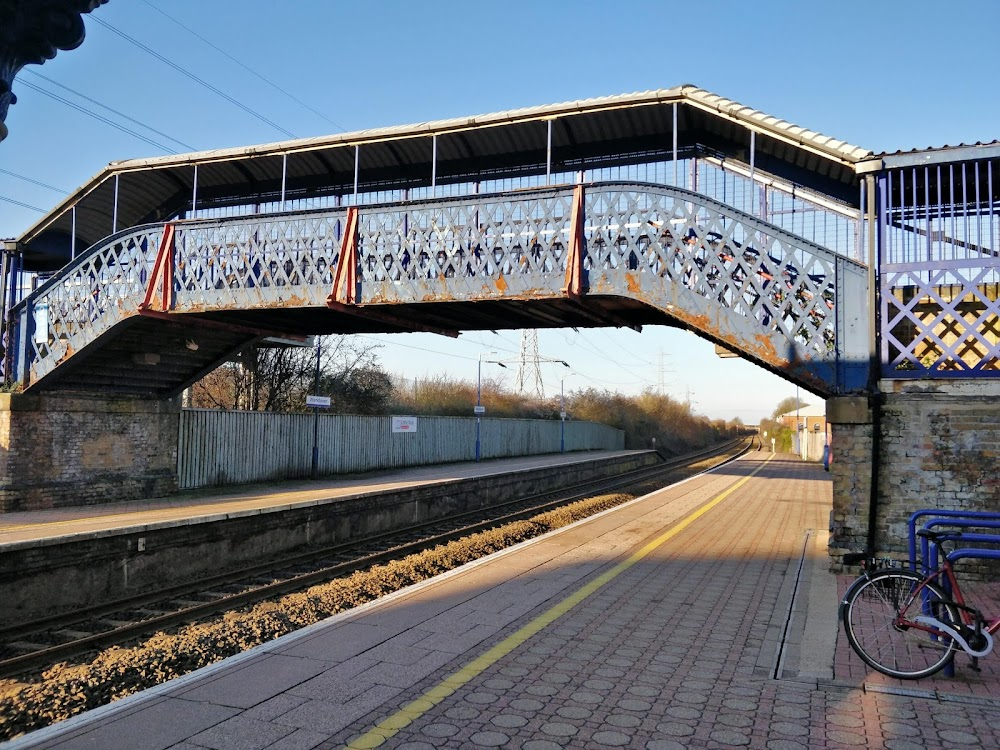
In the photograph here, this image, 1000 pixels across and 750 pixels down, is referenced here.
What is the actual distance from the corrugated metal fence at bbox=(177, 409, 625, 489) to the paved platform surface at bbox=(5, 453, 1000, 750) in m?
11.8

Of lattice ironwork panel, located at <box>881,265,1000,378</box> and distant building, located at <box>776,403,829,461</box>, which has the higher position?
lattice ironwork panel, located at <box>881,265,1000,378</box>

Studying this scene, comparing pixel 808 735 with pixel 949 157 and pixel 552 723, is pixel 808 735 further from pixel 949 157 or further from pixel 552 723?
pixel 949 157

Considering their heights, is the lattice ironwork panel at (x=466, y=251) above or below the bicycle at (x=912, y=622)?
above

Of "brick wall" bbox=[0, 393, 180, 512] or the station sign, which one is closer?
"brick wall" bbox=[0, 393, 180, 512]

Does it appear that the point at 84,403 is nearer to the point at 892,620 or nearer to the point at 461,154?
the point at 461,154

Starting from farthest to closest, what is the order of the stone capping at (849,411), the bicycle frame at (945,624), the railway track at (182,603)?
the stone capping at (849,411), the railway track at (182,603), the bicycle frame at (945,624)

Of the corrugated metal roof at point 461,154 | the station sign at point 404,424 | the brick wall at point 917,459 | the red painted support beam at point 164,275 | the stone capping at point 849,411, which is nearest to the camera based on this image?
the brick wall at point 917,459

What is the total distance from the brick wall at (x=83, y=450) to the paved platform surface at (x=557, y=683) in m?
10.00

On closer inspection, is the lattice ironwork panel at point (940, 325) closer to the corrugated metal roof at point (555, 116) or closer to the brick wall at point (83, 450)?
the corrugated metal roof at point (555, 116)

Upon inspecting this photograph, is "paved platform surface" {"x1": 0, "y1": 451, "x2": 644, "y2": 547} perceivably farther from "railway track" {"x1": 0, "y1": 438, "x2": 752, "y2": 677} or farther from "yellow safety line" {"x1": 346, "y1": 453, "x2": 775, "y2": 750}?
"yellow safety line" {"x1": 346, "y1": 453, "x2": 775, "y2": 750}

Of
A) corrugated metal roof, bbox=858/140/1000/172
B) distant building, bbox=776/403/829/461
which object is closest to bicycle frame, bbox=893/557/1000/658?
corrugated metal roof, bbox=858/140/1000/172

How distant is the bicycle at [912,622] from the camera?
488 centimetres

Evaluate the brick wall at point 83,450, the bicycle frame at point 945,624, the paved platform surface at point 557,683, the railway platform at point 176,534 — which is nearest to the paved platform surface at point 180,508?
the railway platform at point 176,534

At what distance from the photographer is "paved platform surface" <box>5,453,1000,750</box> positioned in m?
4.07
